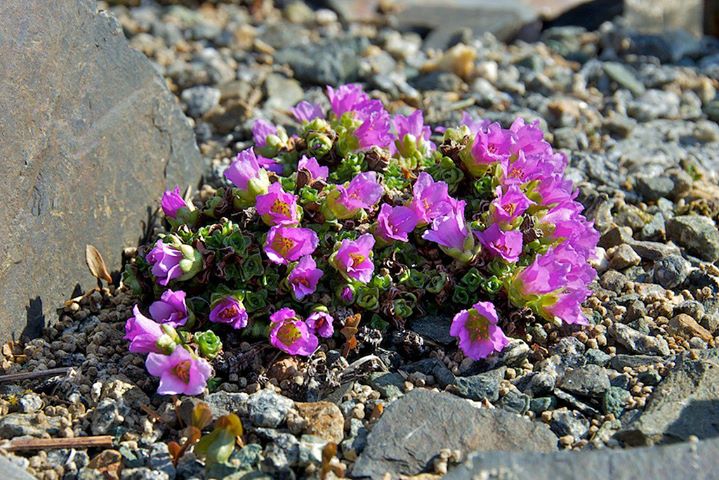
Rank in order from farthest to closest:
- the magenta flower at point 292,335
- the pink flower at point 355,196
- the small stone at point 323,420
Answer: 1. the pink flower at point 355,196
2. the magenta flower at point 292,335
3. the small stone at point 323,420

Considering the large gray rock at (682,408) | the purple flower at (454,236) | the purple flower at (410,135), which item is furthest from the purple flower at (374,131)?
the large gray rock at (682,408)

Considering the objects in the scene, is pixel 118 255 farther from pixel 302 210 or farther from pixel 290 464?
pixel 290 464

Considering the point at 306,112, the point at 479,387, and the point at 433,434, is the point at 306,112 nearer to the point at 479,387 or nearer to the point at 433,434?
the point at 479,387

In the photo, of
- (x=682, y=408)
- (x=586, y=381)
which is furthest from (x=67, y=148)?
(x=682, y=408)

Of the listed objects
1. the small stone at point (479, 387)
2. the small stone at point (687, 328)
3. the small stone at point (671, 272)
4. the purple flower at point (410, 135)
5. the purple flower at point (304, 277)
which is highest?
the purple flower at point (410, 135)

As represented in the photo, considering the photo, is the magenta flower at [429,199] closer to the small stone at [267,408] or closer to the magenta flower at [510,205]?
the magenta flower at [510,205]

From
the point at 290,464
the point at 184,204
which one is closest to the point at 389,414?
the point at 290,464

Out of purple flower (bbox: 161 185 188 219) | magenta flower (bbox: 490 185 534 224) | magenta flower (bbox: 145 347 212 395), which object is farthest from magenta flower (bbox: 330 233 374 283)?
purple flower (bbox: 161 185 188 219)
